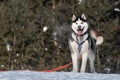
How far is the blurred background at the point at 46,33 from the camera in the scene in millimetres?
18219

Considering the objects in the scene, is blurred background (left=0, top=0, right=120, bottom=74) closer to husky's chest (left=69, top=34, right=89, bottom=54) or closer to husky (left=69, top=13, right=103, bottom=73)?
husky (left=69, top=13, right=103, bottom=73)

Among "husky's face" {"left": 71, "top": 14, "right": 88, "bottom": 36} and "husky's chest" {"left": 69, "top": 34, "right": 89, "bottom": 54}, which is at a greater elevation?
Result: "husky's face" {"left": 71, "top": 14, "right": 88, "bottom": 36}

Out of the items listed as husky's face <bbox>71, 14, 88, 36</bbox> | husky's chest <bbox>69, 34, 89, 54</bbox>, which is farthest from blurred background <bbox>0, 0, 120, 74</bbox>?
husky's chest <bbox>69, 34, 89, 54</bbox>

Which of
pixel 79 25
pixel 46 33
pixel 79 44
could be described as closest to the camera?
pixel 79 44

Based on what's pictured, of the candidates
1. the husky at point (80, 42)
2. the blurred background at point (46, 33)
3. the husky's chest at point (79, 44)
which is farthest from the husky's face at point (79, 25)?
the blurred background at point (46, 33)

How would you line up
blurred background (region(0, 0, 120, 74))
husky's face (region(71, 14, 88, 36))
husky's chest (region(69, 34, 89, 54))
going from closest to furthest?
husky's chest (region(69, 34, 89, 54)), husky's face (region(71, 14, 88, 36)), blurred background (region(0, 0, 120, 74))

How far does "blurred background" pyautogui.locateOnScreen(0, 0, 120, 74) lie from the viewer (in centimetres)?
1822

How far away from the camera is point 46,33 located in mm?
19375

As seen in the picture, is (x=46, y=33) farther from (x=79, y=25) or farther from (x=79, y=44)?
(x=79, y=44)

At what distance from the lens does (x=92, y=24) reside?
18.9 m

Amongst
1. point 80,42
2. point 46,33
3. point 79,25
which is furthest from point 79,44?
point 46,33

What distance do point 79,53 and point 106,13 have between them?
34.6 ft

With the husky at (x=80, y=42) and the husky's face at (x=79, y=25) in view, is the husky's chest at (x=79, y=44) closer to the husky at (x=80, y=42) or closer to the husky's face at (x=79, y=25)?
the husky at (x=80, y=42)

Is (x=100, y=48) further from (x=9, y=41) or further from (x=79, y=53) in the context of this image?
(x=79, y=53)
